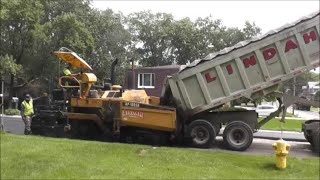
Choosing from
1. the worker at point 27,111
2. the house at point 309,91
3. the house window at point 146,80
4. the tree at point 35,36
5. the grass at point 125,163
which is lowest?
the grass at point 125,163

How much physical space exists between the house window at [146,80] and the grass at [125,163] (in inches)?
1038

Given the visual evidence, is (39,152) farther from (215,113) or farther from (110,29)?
(110,29)

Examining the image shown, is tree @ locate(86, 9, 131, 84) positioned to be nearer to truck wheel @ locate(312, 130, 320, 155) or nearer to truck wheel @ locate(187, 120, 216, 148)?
truck wheel @ locate(187, 120, 216, 148)

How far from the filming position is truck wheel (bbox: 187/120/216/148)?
13.0 metres

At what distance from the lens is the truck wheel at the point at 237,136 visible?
12812 millimetres

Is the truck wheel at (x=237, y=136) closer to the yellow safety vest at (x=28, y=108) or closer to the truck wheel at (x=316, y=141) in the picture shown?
the truck wheel at (x=316, y=141)

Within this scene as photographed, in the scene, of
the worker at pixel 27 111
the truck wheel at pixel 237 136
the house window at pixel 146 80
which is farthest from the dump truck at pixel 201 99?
the house window at pixel 146 80

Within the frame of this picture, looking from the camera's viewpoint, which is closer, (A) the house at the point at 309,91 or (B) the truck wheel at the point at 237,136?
(B) the truck wheel at the point at 237,136

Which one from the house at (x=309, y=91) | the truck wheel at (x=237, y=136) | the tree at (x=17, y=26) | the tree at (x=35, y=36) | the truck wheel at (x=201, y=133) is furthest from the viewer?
Result: the tree at (x=35, y=36)

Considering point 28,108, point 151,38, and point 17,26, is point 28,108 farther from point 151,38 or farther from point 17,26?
point 151,38

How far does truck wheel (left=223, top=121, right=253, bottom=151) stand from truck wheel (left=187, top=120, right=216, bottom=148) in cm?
40

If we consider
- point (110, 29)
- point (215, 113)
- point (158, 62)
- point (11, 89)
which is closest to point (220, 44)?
point (158, 62)

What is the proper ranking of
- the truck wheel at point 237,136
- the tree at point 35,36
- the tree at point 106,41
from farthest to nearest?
the tree at point 106,41
the tree at point 35,36
the truck wheel at point 237,136

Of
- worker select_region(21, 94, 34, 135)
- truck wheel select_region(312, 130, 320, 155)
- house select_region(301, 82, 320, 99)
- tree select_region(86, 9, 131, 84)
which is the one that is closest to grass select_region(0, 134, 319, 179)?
truck wheel select_region(312, 130, 320, 155)
